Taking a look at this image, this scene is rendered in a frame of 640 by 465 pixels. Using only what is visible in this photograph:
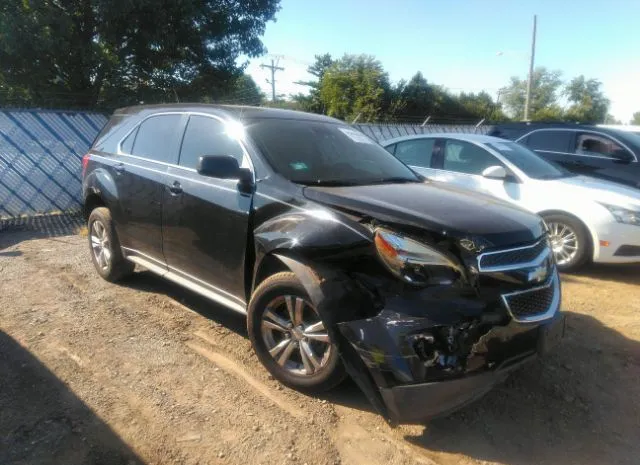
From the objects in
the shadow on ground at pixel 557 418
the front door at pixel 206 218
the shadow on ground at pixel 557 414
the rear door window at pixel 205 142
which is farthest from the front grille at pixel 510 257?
the rear door window at pixel 205 142

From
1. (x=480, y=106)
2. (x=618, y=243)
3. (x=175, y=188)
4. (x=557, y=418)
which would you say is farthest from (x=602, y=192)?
(x=480, y=106)

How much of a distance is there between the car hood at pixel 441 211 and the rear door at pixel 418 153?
A: 11.6 ft

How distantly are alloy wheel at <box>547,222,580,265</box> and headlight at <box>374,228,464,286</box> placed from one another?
11.8 feet

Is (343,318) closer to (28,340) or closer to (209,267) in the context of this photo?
(209,267)

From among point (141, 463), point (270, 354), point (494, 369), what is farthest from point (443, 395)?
point (141, 463)

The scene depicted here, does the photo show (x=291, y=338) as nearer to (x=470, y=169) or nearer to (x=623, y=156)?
(x=470, y=169)

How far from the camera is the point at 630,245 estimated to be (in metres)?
5.30

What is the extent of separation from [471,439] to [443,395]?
0.48 m

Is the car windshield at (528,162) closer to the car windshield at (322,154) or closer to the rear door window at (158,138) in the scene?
the car windshield at (322,154)

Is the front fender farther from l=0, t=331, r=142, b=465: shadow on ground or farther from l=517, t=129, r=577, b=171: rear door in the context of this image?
l=517, t=129, r=577, b=171: rear door

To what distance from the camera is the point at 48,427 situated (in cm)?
265

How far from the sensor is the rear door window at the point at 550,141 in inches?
320

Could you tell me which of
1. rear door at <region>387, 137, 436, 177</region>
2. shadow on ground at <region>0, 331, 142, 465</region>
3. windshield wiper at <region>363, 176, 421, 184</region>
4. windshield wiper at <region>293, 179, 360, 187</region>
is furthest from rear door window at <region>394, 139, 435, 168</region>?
shadow on ground at <region>0, 331, 142, 465</region>

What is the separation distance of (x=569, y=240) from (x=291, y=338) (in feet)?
13.3
